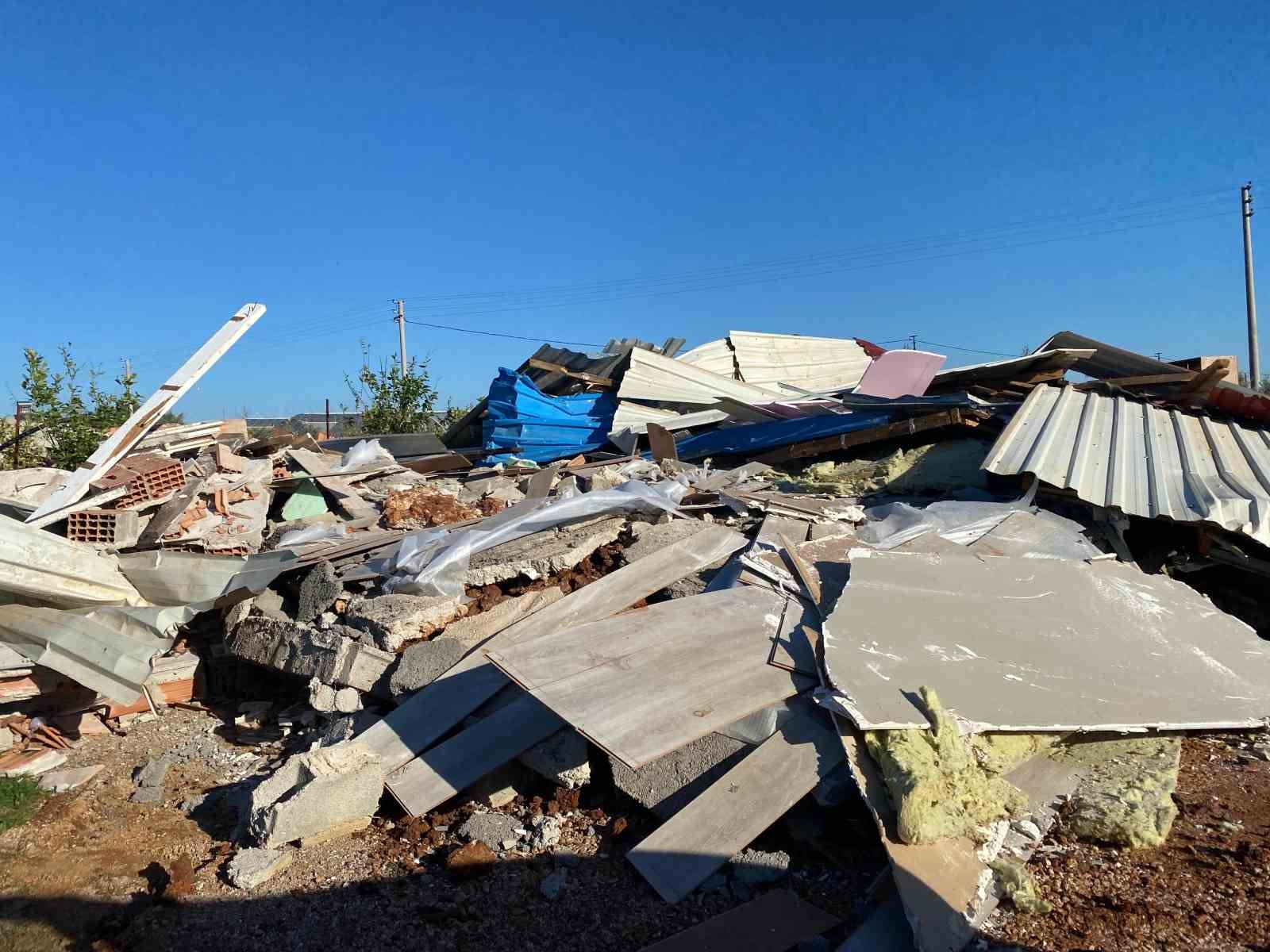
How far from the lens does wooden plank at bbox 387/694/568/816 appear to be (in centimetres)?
361

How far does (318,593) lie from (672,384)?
617 centimetres

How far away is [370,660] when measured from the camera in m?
4.41

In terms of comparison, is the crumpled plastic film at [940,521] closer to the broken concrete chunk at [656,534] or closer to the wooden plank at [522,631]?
the wooden plank at [522,631]

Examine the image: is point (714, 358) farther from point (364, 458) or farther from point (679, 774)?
point (679, 774)

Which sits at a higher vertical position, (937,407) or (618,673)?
(937,407)

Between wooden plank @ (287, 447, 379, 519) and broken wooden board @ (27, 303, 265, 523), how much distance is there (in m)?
1.31

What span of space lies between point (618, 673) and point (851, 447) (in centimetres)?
503

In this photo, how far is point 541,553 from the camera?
5074 millimetres

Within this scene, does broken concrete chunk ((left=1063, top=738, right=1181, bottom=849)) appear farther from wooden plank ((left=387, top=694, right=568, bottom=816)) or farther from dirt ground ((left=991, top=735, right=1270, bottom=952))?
wooden plank ((left=387, top=694, right=568, bottom=816))

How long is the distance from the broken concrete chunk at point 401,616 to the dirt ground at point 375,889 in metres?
1.11

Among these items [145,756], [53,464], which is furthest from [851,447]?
[53,464]

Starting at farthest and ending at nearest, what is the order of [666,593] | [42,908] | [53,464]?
[53,464], [666,593], [42,908]

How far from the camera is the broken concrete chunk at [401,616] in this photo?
14.7 ft

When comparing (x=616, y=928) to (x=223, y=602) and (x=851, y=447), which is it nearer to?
(x=223, y=602)
